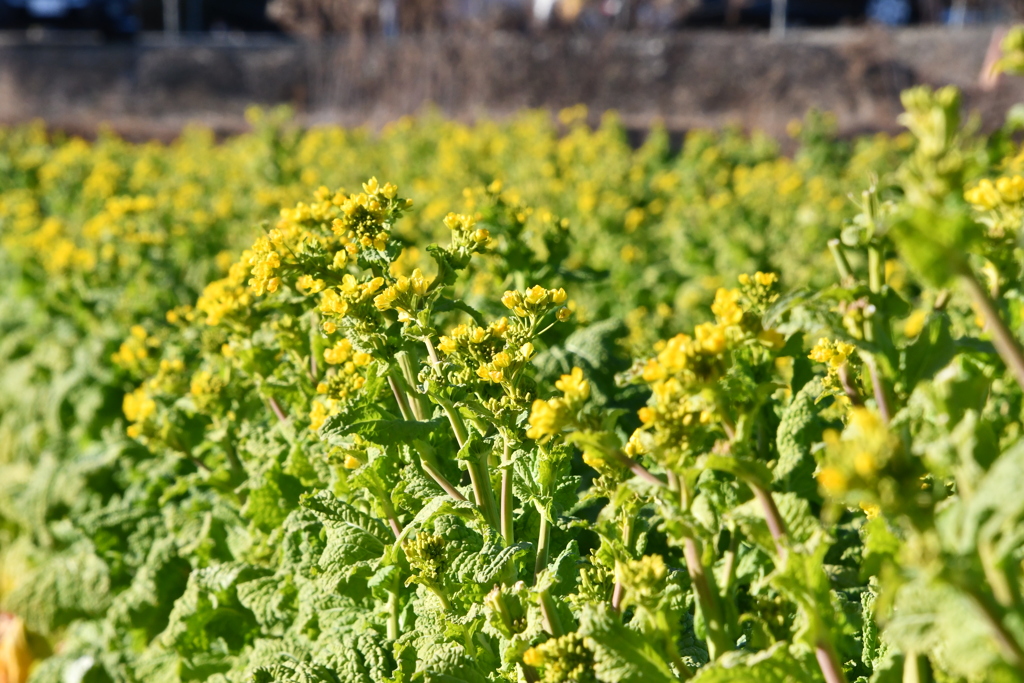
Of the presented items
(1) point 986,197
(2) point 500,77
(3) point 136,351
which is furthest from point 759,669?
(2) point 500,77

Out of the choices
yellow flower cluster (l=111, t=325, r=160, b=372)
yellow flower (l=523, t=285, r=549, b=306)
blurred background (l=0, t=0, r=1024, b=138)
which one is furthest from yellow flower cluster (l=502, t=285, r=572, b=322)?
blurred background (l=0, t=0, r=1024, b=138)

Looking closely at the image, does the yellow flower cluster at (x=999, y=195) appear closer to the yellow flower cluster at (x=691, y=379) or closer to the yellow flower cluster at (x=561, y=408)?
the yellow flower cluster at (x=691, y=379)

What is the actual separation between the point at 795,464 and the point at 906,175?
29.8 inches

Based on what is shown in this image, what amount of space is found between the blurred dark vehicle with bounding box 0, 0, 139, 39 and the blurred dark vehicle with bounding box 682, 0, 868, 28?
14552mm

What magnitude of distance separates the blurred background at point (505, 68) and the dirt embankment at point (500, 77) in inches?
1.0

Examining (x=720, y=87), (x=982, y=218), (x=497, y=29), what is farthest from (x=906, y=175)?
(x=497, y=29)

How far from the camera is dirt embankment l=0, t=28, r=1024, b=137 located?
43.4 feet

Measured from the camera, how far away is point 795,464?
1.63 m

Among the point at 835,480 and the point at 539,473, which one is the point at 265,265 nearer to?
the point at 539,473

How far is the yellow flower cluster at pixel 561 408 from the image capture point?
123cm

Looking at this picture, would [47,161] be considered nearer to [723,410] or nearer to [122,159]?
[122,159]

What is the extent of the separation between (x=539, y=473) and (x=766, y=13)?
22108mm

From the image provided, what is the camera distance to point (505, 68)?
47.1 ft

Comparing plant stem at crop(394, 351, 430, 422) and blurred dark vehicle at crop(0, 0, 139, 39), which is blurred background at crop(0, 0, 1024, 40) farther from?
plant stem at crop(394, 351, 430, 422)
